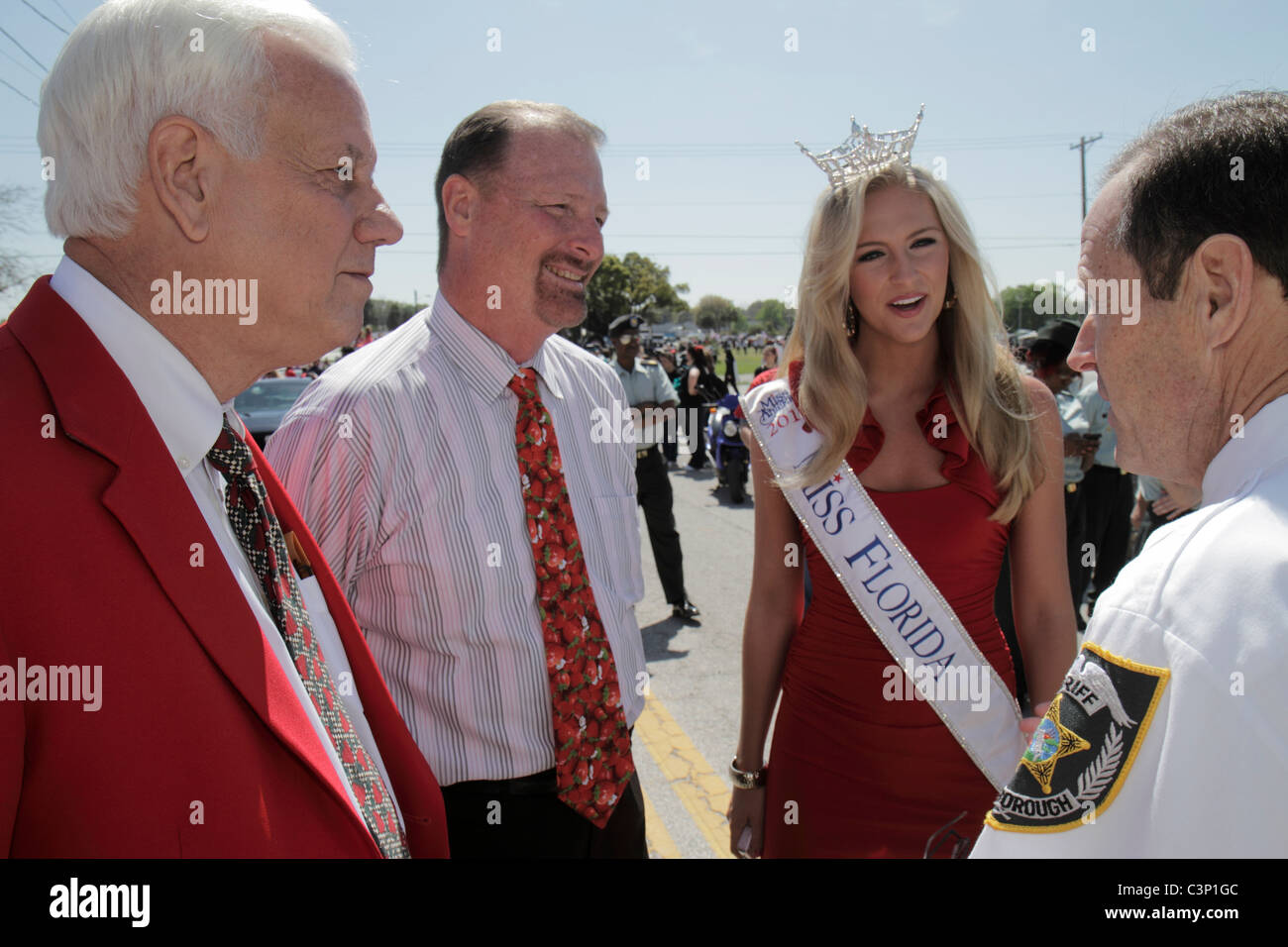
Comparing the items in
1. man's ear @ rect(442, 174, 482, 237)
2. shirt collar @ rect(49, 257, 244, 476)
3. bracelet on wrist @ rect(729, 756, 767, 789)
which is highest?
man's ear @ rect(442, 174, 482, 237)

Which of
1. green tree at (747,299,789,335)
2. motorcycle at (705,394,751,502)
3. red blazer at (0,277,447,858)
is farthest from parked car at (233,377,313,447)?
green tree at (747,299,789,335)

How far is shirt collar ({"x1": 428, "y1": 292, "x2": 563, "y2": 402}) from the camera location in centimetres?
190

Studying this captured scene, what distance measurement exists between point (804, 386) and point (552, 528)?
0.81 m

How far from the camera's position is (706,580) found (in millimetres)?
6828

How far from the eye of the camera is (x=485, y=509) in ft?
5.89

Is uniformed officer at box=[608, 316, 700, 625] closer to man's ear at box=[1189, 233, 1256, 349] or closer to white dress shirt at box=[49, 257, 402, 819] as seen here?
white dress shirt at box=[49, 257, 402, 819]

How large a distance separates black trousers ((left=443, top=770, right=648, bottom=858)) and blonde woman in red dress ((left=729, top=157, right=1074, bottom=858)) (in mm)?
521

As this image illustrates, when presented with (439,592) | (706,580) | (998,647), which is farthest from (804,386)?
(706,580)

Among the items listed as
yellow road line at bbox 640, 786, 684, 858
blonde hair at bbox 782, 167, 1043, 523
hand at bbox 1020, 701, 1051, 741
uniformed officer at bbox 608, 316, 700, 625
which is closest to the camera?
hand at bbox 1020, 701, 1051, 741

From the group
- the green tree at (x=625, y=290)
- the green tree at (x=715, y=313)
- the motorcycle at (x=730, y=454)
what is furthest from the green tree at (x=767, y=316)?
the motorcycle at (x=730, y=454)

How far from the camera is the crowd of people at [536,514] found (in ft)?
2.51

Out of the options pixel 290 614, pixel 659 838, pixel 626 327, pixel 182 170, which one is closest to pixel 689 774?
pixel 659 838

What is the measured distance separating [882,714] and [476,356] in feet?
4.25

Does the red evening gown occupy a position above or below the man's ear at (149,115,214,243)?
below
